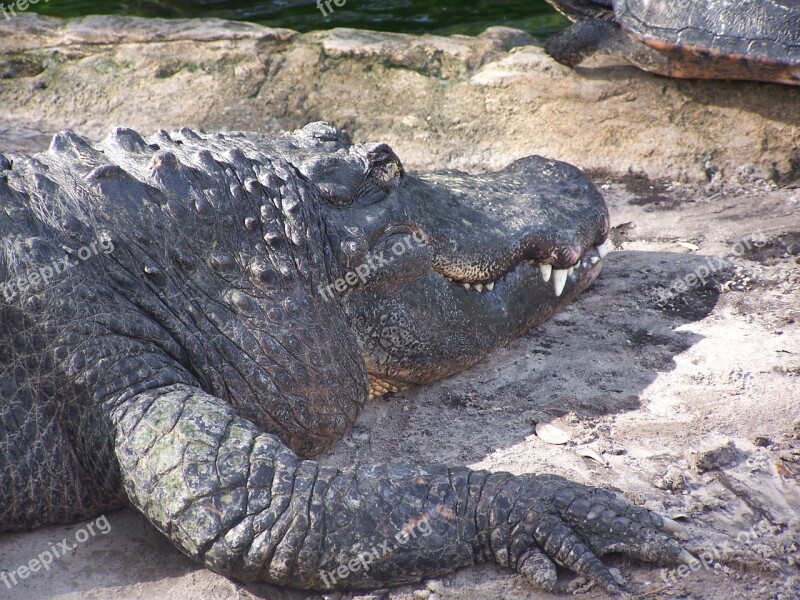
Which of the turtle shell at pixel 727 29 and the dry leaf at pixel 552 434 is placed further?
the turtle shell at pixel 727 29

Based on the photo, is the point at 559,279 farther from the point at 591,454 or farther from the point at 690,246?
the point at 690,246

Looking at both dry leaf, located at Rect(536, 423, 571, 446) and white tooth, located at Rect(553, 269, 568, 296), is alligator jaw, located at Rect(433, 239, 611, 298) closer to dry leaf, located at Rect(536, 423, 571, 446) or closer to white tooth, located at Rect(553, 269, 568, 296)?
white tooth, located at Rect(553, 269, 568, 296)

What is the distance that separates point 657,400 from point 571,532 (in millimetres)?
1122

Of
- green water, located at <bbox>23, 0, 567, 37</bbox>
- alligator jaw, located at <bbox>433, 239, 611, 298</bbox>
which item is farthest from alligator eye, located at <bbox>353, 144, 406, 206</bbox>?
green water, located at <bbox>23, 0, 567, 37</bbox>

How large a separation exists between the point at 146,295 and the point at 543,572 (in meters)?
1.62

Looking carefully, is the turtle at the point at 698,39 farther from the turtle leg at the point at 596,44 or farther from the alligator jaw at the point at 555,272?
the alligator jaw at the point at 555,272

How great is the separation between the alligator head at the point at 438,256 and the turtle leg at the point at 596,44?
7.90 feet

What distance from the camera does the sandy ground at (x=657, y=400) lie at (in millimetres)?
2715

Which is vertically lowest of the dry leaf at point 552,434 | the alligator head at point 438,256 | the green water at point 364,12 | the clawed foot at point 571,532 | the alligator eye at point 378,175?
the dry leaf at point 552,434

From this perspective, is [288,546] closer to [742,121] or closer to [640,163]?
[640,163]

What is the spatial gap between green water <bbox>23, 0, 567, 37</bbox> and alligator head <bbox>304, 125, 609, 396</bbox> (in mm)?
4988

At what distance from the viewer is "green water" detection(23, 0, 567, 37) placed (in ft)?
28.7

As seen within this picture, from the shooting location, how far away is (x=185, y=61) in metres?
6.79

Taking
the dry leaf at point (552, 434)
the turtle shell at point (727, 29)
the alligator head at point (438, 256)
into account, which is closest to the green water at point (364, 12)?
the turtle shell at point (727, 29)
